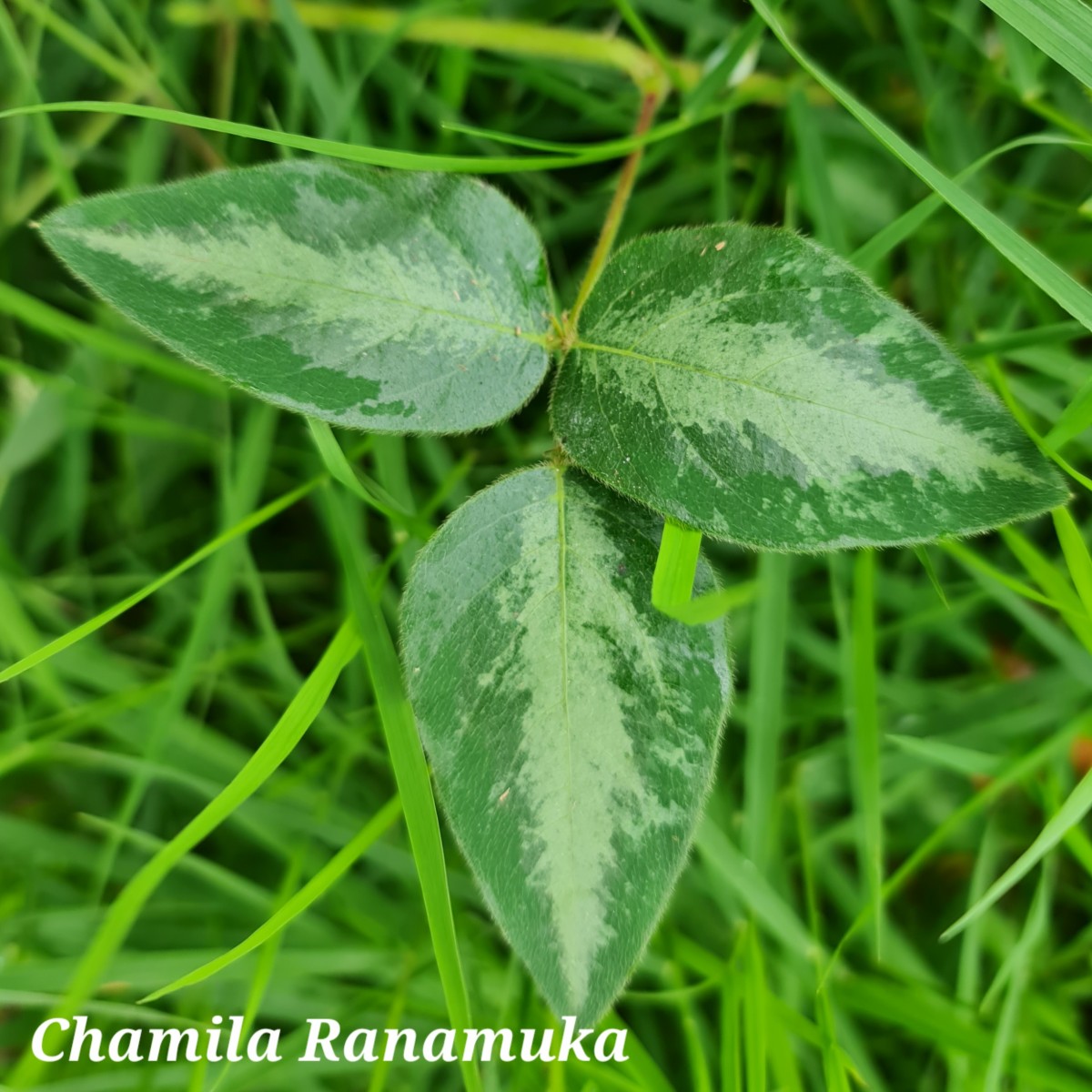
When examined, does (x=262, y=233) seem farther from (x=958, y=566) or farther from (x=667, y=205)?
(x=958, y=566)

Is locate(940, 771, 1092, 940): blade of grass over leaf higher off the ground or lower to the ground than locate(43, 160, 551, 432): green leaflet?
lower

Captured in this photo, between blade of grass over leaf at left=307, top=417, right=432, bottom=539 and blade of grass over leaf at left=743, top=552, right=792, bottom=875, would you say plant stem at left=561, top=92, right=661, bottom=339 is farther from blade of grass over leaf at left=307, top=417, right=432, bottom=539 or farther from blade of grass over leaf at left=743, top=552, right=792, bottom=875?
blade of grass over leaf at left=743, top=552, right=792, bottom=875

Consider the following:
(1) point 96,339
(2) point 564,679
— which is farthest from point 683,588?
(1) point 96,339

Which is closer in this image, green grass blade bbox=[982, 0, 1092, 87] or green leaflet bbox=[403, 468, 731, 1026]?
green leaflet bbox=[403, 468, 731, 1026]

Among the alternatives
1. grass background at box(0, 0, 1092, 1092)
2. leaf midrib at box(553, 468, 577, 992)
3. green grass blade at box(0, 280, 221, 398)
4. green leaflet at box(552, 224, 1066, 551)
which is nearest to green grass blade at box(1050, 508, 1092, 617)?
grass background at box(0, 0, 1092, 1092)

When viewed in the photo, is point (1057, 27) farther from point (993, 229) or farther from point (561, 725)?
point (561, 725)

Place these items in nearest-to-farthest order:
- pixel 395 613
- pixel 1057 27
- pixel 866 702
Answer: pixel 1057 27
pixel 866 702
pixel 395 613

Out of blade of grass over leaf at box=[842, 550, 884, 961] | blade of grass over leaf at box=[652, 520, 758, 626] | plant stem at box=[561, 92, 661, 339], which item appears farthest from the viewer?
blade of grass over leaf at box=[842, 550, 884, 961]
